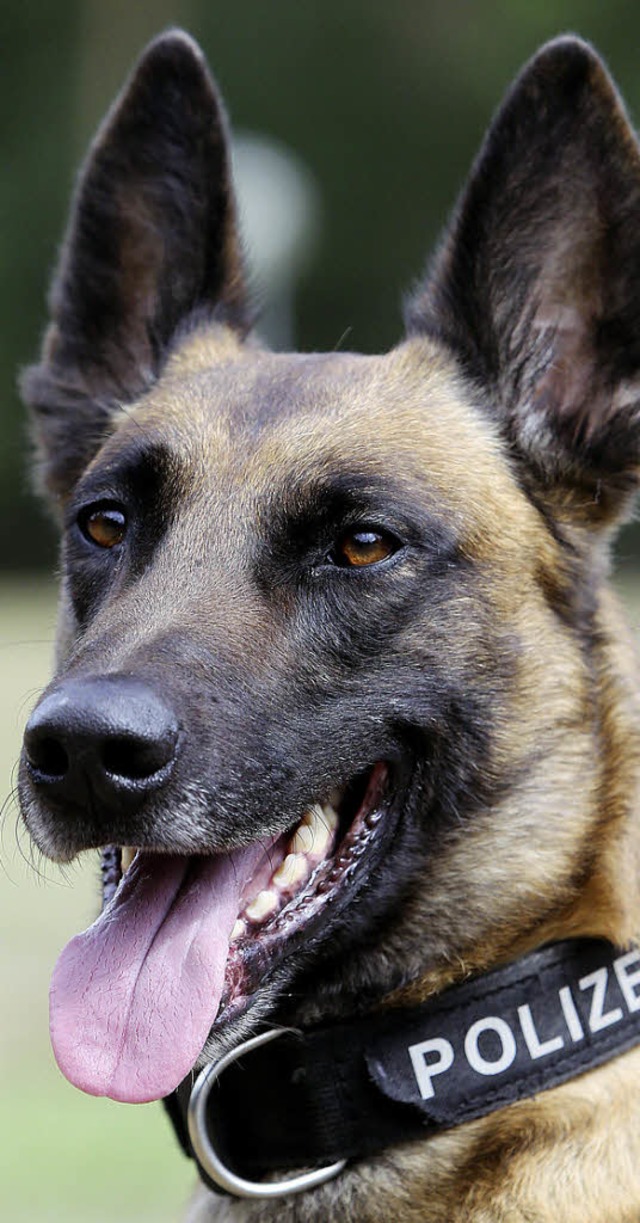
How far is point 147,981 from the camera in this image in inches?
98.8

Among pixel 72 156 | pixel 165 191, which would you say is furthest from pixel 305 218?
pixel 165 191

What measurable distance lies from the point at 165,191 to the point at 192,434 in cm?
77

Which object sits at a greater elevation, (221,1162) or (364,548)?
(364,548)

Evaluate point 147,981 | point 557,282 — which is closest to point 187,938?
point 147,981

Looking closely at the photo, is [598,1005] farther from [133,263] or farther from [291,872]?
[133,263]

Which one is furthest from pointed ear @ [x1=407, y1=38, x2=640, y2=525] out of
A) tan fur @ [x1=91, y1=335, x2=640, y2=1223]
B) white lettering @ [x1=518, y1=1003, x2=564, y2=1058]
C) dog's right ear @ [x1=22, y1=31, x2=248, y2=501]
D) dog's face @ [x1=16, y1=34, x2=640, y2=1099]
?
white lettering @ [x1=518, y1=1003, x2=564, y2=1058]

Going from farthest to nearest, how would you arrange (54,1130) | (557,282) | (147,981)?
(54,1130) < (557,282) < (147,981)

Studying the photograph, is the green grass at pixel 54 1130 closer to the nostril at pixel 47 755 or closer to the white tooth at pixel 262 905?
the white tooth at pixel 262 905

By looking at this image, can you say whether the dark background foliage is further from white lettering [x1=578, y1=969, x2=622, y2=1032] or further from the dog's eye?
white lettering [x1=578, y1=969, x2=622, y2=1032]

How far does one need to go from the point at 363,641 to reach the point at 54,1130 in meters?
3.24

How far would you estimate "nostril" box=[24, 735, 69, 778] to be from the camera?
7.94 feet

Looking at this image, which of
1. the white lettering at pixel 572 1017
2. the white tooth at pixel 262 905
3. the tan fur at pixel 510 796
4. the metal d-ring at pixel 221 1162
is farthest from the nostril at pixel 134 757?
the white lettering at pixel 572 1017

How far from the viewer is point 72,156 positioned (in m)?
25.0

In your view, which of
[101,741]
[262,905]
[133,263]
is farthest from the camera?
[133,263]
